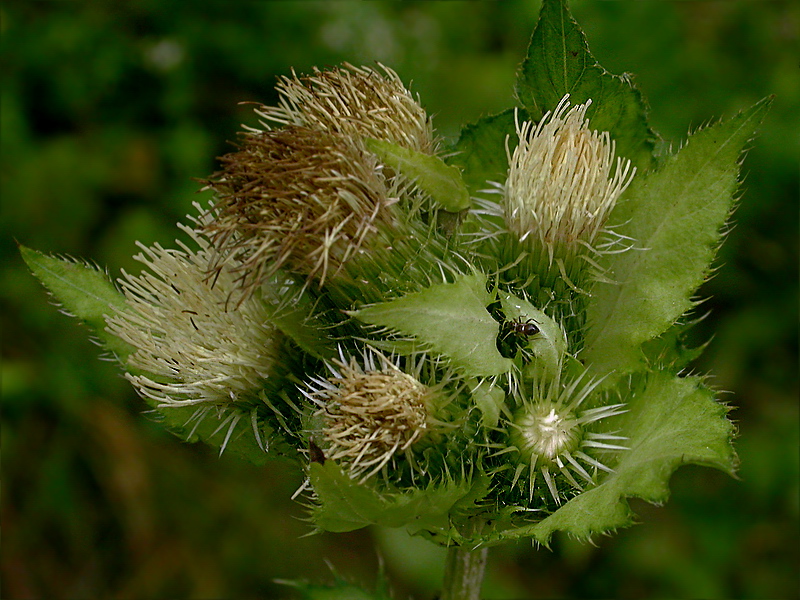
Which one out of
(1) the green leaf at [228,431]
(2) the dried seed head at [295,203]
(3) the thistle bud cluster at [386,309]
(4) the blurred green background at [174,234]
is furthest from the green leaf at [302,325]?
(4) the blurred green background at [174,234]

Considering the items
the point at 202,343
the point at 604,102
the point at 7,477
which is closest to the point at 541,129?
the point at 604,102

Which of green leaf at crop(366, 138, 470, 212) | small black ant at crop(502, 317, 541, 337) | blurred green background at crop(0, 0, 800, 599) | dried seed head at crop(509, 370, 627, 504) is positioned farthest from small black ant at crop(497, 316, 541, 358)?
blurred green background at crop(0, 0, 800, 599)

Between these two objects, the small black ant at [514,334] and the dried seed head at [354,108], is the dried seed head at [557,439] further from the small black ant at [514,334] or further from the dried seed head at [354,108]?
the dried seed head at [354,108]

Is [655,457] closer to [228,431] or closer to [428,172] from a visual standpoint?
[428,172]

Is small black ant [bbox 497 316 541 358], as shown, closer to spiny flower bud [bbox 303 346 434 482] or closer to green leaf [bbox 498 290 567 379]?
green leaf [bbox 498 290 567 379]

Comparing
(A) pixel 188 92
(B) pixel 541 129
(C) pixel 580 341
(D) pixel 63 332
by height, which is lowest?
(C) pixel 580 341

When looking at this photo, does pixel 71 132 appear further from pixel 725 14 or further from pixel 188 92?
pixel 725 14
